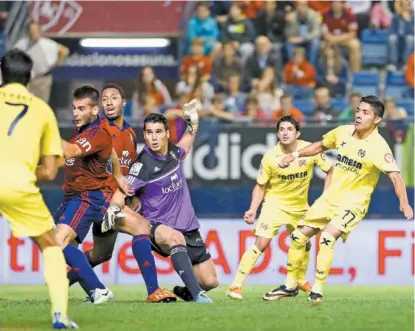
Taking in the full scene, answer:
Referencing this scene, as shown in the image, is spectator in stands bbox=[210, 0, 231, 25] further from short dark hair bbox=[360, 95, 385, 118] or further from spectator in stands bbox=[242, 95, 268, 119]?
short dark hair bbox=[360, 95, 385, 118]

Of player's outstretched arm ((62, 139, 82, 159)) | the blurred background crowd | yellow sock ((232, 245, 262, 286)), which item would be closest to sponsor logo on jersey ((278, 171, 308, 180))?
yellow sock ((232, 245, 262, 286))

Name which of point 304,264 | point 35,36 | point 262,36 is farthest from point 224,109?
point 304,264

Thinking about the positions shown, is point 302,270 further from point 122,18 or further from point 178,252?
point 122,18

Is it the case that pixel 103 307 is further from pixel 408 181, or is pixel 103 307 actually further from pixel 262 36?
pixel 262 36

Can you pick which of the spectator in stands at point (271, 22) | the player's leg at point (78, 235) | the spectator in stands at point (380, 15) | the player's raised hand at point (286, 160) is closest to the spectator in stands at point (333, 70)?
the spectator in stands at point (271, 22)

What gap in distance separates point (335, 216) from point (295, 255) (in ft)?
2.83

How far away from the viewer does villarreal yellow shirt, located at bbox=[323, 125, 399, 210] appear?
11562mm

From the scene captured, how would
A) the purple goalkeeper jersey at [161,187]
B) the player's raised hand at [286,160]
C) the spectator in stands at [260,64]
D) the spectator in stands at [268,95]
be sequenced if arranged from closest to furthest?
the purple goalkeeper jersey at [161,187] → the player's raised hand at [286,160] → the spectator in stands at [268,95] → the spectator in stands at [260,64]

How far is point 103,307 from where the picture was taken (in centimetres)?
1065

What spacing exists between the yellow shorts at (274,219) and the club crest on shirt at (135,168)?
1.98 meters

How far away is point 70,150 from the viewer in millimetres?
10820

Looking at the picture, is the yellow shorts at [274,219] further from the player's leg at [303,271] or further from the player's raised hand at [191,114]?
the player's raised hand at [191,114]

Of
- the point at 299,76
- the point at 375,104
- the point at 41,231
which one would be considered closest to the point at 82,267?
the point at 41,231

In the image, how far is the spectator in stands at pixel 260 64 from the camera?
20.5m
